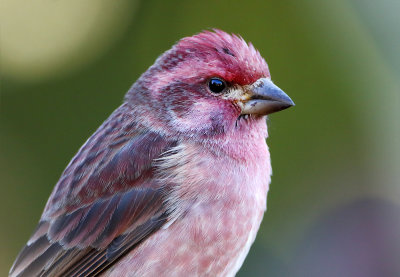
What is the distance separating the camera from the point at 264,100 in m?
4.40

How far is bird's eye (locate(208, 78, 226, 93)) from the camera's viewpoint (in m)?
4.47

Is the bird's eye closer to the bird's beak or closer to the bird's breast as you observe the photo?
the bird's beak

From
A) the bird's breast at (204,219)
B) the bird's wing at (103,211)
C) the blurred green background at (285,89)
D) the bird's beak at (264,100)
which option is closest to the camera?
the bird's breast at (204,219)

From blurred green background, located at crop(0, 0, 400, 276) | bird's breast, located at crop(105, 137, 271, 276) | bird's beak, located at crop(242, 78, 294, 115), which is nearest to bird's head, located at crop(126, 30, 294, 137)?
bird's beak, located at crop(242, 78, 294, 115)

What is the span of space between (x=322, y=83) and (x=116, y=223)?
4.16m

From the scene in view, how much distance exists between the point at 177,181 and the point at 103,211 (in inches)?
20.1

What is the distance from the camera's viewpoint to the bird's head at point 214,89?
4.42 m

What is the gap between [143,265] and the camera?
414cm

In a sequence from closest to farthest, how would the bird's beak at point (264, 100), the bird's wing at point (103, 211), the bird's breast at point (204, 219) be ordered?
the bird's breast at point (204, 219)
the bird's wing at point (103, 211)
the bird's beak at point (264, 100)

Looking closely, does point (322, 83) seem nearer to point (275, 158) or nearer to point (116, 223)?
point (275, 158)

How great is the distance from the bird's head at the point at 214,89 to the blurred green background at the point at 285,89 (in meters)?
3.04

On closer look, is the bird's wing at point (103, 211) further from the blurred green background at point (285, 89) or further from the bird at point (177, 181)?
the blurred green background at point (285, 89)

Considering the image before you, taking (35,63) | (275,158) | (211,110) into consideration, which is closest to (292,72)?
(275,158)

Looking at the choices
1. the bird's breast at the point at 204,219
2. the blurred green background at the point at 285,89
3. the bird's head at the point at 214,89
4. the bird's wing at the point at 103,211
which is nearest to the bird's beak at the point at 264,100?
the bird's head at the point at 214,89
